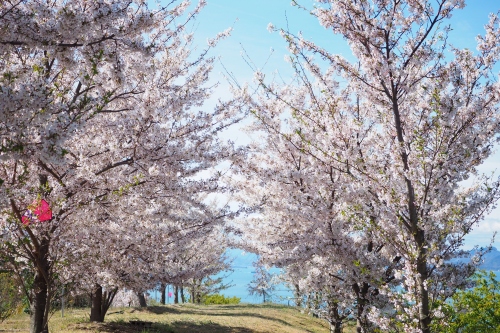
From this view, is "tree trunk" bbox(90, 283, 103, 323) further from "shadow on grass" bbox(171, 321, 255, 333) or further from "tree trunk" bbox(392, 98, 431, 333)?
"tree trunk" bbox(392, 98, 431, 333)

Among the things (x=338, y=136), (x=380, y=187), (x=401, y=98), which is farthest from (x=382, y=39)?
(x=380, y=187)

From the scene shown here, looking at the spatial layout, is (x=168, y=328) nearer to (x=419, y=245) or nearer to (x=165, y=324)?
(x=165, y=324)

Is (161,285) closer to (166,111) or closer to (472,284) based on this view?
(166,111)

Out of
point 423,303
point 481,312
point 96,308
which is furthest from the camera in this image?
point 96,308

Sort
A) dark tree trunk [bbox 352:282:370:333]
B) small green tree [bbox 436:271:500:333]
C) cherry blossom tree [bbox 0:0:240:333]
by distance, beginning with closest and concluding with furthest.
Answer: cherry blossom tree [bbox 0:0:240:333] → dark tree trunk [bbox 352:282:370:333] → small green tree [bbox 436:271:500:333]

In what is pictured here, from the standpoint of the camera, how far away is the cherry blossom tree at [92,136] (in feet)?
15.3

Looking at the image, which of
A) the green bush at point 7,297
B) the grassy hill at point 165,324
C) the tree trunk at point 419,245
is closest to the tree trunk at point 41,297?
the grassy hill at point 165,324

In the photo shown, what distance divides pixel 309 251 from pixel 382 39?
13.9 feet

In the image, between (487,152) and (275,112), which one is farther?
(275,112)

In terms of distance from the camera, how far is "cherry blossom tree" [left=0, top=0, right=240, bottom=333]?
4.66 meters

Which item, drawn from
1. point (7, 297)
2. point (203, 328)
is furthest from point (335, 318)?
point (7, 297)

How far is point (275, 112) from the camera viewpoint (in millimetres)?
9445

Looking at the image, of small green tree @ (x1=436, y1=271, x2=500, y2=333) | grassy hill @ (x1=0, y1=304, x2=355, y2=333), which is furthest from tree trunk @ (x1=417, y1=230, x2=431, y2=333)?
grassy hill @ (x1=0, y1=304, x2=355, y2=333)

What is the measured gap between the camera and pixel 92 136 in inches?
332
